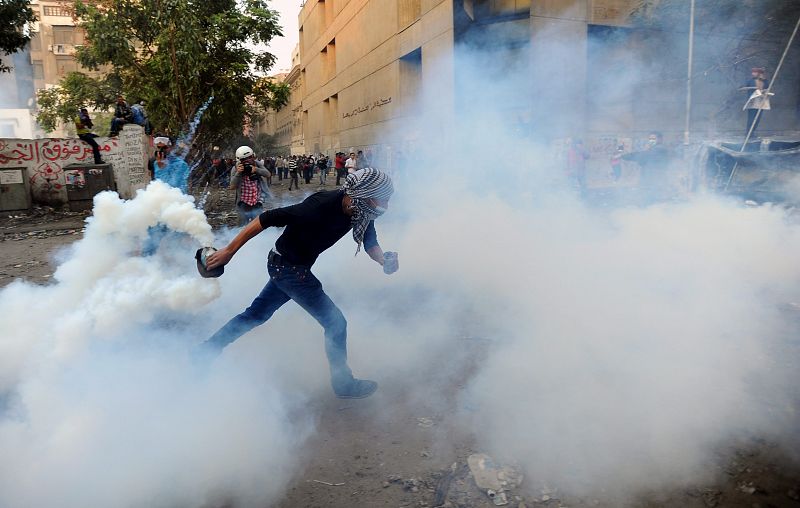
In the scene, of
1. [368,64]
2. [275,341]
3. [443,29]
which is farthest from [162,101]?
[275,341]

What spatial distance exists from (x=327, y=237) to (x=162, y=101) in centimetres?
1560

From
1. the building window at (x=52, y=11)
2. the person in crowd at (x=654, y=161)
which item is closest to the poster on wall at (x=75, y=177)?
the person in crowd at (x=654, y=161)

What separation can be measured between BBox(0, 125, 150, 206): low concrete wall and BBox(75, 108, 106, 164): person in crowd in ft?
0.31

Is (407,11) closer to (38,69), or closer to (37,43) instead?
(37,43)

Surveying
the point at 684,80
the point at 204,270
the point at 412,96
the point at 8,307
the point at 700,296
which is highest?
the point at 412,96

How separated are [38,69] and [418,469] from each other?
5703 centimetres

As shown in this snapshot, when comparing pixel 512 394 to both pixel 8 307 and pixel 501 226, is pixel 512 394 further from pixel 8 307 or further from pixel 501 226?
pixel 501 226

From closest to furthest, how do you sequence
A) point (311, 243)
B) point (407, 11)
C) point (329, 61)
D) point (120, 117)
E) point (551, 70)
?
point (311, 243)
point (120, 117)
point (551, 70)
point (407, 11)
point (329, 61)

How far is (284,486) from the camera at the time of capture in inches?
83.4

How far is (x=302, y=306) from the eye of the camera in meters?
2.62

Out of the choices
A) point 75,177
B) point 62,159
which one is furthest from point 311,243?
point 62,159

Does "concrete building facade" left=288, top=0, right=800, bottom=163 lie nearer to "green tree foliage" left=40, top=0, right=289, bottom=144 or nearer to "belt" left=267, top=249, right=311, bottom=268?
"green tree foliage" left=40, top=0, right=289, bottom=144

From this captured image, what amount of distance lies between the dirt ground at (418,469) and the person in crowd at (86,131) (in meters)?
10.8

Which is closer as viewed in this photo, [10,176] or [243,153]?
[243,153]
